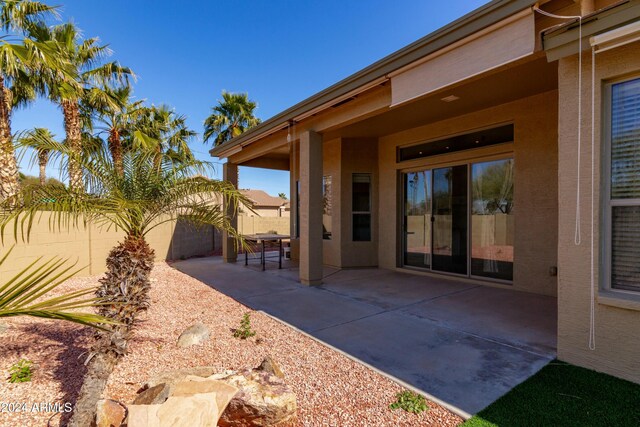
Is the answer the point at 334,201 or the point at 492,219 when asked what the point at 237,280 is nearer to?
the point at 334,201

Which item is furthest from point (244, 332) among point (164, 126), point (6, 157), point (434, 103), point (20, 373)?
point (164, 126)

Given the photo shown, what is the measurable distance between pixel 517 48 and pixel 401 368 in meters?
3.58

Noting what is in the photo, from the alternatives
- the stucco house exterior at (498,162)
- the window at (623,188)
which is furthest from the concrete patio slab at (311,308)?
the window at (623,188)

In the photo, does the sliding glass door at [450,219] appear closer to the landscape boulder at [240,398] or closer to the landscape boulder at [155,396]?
the landscape boulder at [240,398]

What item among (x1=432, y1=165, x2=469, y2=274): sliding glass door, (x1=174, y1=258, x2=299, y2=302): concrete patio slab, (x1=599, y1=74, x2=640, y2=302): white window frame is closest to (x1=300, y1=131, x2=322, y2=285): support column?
(x1=174, y1=258, x2=299, y2=302): concrete patio slab

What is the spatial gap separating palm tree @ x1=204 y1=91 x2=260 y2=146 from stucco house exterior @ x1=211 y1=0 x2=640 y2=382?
7436 millimetres

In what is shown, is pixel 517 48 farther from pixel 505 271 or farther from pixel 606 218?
pixel 505 271

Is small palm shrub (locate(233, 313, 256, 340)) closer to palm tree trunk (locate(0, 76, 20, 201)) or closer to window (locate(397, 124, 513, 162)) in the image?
window (locate(397, 124, 513, 162))

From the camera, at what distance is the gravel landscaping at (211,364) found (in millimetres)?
2756

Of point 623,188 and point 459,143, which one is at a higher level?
point 459,143

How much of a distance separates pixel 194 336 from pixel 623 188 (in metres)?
4.92

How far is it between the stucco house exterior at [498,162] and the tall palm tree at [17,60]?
15.2 ft

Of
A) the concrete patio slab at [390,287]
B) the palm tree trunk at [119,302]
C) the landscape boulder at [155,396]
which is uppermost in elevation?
the palm tree trunk at [119,302]

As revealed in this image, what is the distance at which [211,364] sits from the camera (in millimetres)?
3654
